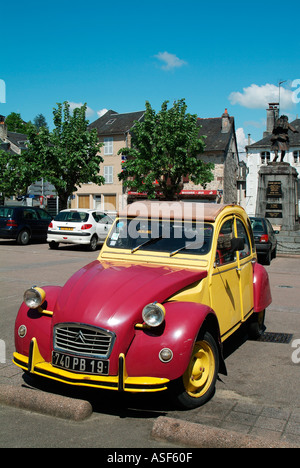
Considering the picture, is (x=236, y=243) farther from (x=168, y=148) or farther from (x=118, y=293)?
(x=168, y=148)

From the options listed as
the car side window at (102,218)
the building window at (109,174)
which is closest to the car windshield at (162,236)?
the car side window at (102,218)

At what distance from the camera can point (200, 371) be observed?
4.18m

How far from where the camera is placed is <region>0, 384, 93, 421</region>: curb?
3.83 metres

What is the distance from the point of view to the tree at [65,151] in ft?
101

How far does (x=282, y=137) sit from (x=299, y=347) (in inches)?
865

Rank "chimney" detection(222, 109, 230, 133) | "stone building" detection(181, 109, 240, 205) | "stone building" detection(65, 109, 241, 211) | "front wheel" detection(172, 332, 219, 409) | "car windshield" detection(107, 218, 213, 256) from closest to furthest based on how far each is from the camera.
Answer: "front wheel" detection(172, 332, 219, 409), "car windshield" detection(107, 218, 213, 256), "stone building" detection(181, 109, 240, 205), "stone building" detection(65, 109, 241, 211), "chimney" detection(222, 109, 230, 133)

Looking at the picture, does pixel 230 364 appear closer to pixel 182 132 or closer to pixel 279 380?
pixel 279 380

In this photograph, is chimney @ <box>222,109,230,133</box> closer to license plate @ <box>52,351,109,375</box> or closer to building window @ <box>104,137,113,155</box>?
building window @ <box>104,137,113,155</box>

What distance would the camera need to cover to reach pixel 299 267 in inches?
619

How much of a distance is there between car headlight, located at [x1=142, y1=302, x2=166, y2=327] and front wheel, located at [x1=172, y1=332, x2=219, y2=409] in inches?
19.9

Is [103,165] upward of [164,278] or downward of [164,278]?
upward

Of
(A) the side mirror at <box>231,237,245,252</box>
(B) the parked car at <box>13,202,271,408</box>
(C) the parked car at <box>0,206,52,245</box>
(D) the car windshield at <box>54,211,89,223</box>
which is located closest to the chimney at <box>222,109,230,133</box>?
(C) the parked car at <box>0,206,52,245</box>

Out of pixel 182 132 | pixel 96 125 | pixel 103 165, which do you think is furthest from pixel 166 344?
pixel 96 125
